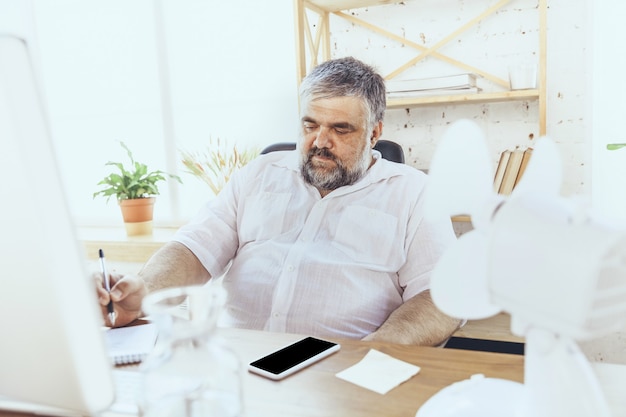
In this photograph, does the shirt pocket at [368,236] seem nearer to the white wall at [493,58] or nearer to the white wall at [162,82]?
the white wall at [493,58]

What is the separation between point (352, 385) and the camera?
78 centimetres

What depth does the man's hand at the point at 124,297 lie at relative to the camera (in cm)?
106

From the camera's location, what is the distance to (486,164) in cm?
53

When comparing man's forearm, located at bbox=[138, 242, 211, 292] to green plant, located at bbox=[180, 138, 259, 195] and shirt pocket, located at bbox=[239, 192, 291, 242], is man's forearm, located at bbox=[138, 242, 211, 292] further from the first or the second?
green plant, located at bbox=[180, 138, 259, 195]

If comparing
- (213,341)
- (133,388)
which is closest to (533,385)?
(213,341)

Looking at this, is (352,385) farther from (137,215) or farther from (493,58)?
(137,215)

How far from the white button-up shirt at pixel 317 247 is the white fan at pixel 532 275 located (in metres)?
0.74

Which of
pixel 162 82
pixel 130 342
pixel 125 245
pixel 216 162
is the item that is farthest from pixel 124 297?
pixel 162 82

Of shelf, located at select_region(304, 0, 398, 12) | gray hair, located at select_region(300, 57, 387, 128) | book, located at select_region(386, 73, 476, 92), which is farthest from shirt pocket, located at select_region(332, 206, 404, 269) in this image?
shelf, located at select_region(304, 0, 398, 12)

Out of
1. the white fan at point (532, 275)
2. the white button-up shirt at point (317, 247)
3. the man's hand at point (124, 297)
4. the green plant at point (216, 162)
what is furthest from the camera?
the green plant at point (216, 162)

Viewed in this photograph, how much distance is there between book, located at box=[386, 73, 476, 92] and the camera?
6.80 feet

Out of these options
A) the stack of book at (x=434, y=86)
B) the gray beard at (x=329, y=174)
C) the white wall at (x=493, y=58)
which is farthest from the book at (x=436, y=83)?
the gray beard at (x=329, y=174)

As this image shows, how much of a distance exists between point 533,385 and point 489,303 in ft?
0.28

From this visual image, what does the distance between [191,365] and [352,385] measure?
32 cm
